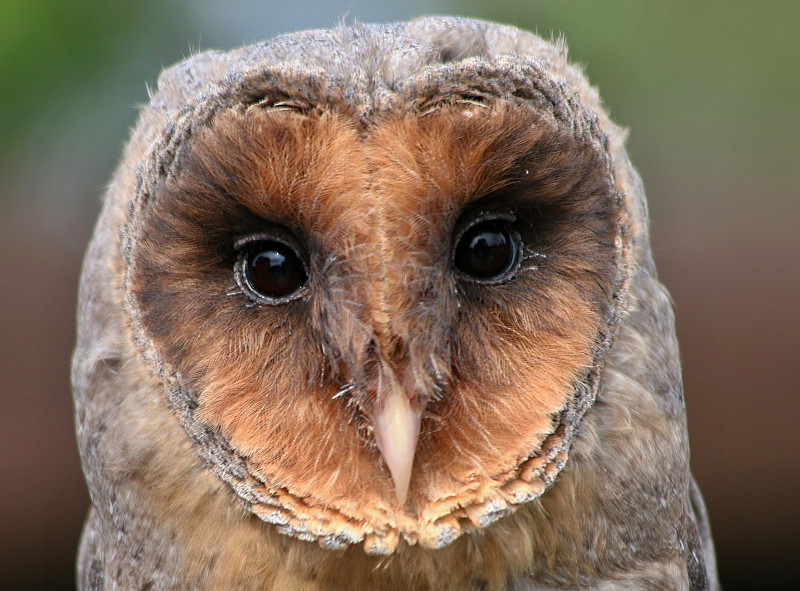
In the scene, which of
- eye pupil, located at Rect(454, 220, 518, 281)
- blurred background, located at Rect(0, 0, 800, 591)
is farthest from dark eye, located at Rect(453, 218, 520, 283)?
blurred background, located at Rect(0, 0, 800, 591)

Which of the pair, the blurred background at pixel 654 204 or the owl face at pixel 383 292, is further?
the blurred background at pixel 654 204

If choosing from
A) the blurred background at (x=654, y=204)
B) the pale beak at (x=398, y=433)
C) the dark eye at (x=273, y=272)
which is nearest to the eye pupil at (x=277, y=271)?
the dark eye at (x=273, y=272)

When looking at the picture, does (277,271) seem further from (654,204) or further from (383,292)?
(654,204)

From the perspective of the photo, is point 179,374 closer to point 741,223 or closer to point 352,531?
point 352,531

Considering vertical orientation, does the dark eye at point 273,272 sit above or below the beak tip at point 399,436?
above

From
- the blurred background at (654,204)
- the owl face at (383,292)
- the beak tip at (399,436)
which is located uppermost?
the blurred background at (654,204)

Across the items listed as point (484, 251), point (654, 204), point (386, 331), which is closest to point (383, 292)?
point (386, 331)

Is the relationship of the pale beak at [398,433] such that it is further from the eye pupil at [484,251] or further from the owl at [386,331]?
the eye pupil at [484,251]
